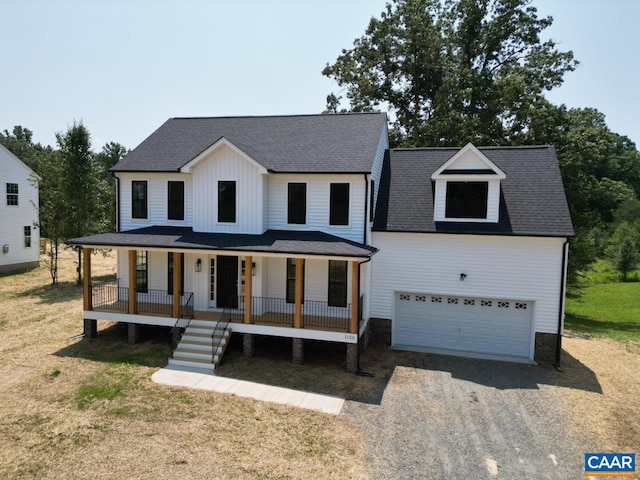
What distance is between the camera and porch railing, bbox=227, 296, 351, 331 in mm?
13750

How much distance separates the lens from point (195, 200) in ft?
49.4

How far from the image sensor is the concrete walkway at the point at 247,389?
408 inches

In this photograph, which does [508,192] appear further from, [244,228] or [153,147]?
[153,147]

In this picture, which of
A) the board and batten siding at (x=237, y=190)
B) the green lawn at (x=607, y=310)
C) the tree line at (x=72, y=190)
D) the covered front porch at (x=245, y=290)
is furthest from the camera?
the tree line at (x=72, y=190)

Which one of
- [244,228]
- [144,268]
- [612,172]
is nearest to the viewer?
[244,228]

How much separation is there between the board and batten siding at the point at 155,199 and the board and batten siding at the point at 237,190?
97cm

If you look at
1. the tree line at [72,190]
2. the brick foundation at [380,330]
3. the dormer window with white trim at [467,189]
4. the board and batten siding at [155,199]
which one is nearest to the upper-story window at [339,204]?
the dormer window with white trim at [467,189]

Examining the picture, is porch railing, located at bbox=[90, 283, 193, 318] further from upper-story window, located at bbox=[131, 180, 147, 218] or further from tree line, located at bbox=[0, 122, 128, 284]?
tree line, located at bbox=[0, 122, 128, 284]

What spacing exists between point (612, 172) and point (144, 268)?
67616 mm

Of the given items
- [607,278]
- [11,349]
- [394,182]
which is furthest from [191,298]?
[607,278]

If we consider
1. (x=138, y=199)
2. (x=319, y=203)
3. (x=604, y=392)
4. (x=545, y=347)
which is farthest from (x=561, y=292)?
(x=138, y=199)

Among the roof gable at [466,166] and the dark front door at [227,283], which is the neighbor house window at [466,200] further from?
the dark front door at [227,283]

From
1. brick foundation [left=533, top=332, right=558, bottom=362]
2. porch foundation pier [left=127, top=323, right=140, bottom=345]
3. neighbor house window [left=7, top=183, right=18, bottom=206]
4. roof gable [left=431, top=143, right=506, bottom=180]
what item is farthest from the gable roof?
neighbor house window [left=7, top=183, right=18, bottom=206]

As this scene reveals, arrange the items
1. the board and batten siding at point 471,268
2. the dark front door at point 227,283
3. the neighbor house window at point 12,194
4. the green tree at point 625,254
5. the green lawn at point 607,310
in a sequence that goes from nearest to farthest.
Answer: the board and batten siding at point 471,268 < the dark front door at point 227,283 < the green lawn at point 607,310 < the neighbor house window at point 12,194 < the green tree at point 625,254
